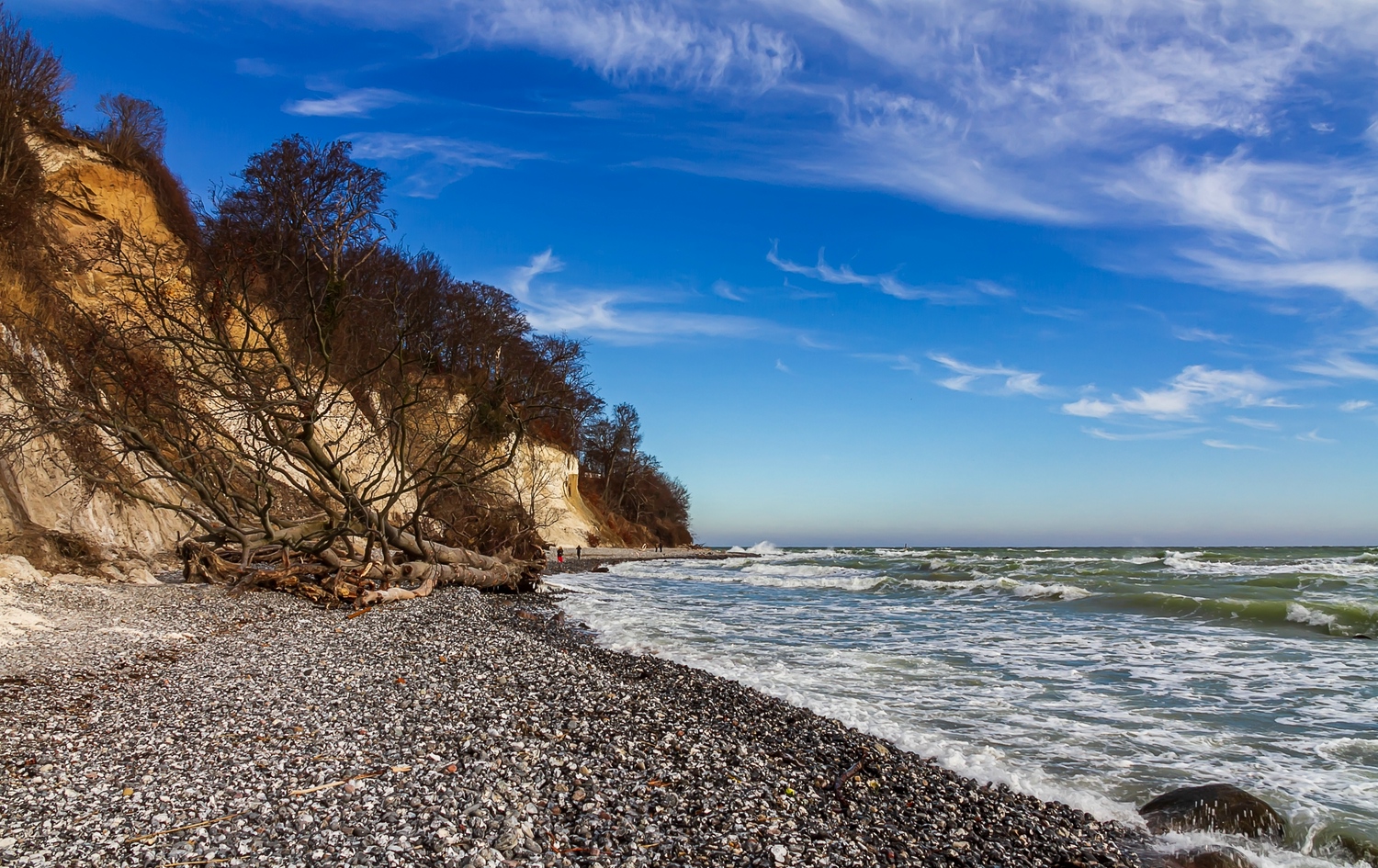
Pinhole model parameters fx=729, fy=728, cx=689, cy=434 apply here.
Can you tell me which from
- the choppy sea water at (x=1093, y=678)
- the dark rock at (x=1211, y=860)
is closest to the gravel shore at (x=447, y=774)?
the dark rock at (x=1211, y=860)

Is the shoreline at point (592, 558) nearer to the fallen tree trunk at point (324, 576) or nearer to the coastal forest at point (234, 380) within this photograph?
the coastal forest at point (234, 380)

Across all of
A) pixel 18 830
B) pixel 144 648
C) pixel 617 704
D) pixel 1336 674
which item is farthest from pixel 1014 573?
pixel 18 830

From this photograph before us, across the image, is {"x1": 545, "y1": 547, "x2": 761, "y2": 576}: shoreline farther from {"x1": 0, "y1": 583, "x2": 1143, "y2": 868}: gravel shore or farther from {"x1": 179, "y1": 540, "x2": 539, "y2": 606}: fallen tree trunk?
{"x1": 0, "y1": 583, "x2": 1143, "y2": 868}: gravel shore

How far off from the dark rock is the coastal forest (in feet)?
32.8

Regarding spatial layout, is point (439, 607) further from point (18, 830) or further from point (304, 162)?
point (304, 162)

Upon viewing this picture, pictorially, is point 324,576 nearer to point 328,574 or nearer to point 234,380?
point 328,574

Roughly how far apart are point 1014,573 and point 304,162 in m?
29.6

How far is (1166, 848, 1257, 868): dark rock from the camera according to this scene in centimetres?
424

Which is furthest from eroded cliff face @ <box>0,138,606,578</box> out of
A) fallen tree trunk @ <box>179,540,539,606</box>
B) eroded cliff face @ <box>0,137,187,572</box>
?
fallen tree trunk @ <box>179,540,539,606</box>

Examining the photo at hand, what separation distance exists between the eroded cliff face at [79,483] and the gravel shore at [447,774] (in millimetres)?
6455

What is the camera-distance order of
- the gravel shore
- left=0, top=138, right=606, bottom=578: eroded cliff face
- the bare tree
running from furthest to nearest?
1. left=0, top=138, right=606, bottom=578: eroded cliff face
2. the bare tree
3. the gravel shore

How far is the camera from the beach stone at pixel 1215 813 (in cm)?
469

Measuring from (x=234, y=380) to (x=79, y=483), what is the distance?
13.8 ft

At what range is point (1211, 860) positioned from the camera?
4.27 metres
